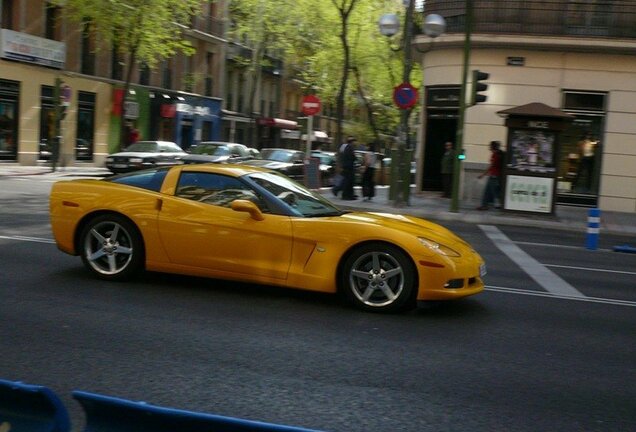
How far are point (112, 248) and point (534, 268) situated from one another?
611cm

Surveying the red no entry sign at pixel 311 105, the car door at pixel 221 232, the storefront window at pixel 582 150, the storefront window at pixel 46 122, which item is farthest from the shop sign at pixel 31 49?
the car door at pixel 221 232

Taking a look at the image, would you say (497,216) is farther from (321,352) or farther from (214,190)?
(321,352)

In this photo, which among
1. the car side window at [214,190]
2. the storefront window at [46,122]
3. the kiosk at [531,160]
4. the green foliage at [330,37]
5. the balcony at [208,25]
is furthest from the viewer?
the balcony at [208,25]

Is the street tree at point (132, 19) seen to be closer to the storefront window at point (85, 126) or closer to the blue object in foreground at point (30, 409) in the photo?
the storefront window at point (85, 126)

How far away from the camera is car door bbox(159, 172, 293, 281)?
7262 millimetres

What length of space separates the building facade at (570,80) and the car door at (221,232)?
16972mm

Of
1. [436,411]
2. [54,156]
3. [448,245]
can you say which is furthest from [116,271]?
[54,156]

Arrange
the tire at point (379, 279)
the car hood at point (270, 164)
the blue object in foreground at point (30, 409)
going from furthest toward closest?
the car hood at point (270, 164), the tire at point (379, 279), the blue object in foreground at point (30, 409)

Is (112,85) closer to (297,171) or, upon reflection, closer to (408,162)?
(297,171)

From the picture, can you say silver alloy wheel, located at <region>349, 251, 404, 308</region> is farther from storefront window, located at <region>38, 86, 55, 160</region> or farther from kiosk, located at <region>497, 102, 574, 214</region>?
storefront window, located at <region>38, 86, 55, 160</region>

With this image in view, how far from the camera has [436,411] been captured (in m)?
4.59

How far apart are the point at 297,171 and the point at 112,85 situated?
1486 cm

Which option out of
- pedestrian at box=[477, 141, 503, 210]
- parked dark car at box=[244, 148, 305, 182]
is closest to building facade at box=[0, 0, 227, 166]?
parked dark car at box=[244, 148, 305, 182]

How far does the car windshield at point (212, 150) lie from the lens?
93.4 ft
